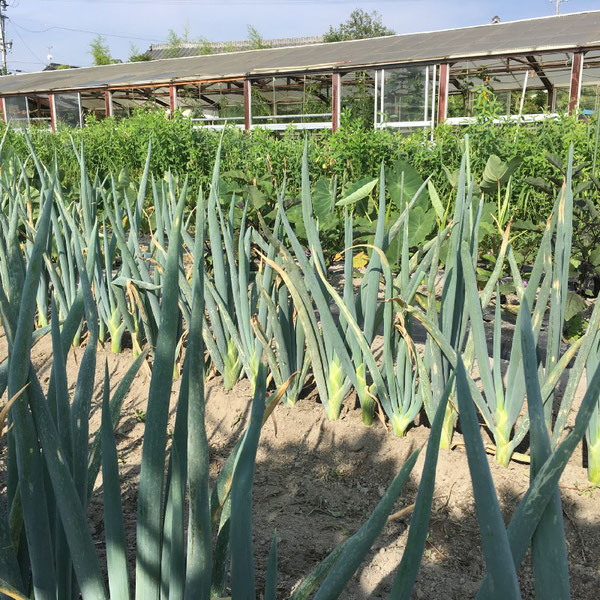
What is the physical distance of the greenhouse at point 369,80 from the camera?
39.3 ft

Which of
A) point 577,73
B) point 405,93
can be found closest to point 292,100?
point 405,93

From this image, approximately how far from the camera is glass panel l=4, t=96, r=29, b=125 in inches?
749

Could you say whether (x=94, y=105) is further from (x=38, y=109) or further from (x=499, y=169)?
(x=499, y=169)

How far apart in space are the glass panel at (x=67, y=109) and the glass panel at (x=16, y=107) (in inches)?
58.2

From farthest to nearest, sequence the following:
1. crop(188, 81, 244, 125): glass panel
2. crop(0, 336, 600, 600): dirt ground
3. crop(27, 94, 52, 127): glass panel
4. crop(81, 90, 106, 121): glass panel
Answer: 1. crop(27, 94, 52, 127): glass panel
2. crop(81, 90, 106, 121): glass panel
3. crop(188, 81, 244, 125): glass panel
4. crop(0, 336, 600, 600): dirt ground

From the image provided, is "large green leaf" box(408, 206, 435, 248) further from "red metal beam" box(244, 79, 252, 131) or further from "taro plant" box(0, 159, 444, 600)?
"red metal beam" box(244, 79, 252, 131)

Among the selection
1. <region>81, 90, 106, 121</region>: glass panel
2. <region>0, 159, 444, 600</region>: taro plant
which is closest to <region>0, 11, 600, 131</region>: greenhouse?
<region>81, 90, 106, 121</region>: glass panel

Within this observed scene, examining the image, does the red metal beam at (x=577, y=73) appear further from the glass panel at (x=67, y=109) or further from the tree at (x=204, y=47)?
the tree at (x=204, y=47)

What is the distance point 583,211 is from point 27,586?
8.81 ft

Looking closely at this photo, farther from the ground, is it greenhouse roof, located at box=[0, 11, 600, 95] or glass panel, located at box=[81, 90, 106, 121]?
greenhouse roof, located at box=[0, 11, 600, 95]

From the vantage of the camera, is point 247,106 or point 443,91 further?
point 247,106

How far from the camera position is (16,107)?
63.4 feet

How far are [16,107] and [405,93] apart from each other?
13.1 meters

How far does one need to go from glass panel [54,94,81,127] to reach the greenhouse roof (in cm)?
42
